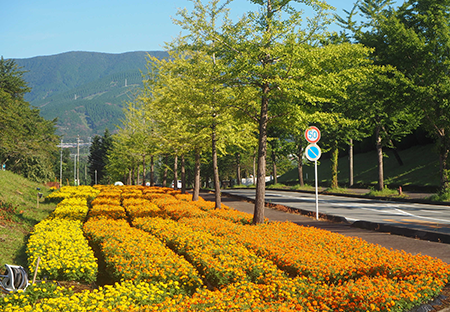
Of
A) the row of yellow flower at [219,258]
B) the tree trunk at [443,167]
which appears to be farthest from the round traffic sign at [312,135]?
the tree trunk at [443,167]

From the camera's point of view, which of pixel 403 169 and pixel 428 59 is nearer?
pixel 428 59

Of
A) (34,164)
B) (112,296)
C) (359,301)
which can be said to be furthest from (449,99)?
(34,164)

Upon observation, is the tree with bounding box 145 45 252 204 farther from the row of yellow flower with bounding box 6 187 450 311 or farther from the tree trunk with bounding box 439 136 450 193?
the tree trunk with bounding box 439 136 450 193

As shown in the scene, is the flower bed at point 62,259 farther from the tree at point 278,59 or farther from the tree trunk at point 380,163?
the tree trunk at point 380,163

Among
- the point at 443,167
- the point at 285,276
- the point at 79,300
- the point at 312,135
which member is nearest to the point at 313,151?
the point at 312,135

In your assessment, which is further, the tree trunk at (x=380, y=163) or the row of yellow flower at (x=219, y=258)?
the tree trunk at (x=380, y=163)

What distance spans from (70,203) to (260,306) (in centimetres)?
1829

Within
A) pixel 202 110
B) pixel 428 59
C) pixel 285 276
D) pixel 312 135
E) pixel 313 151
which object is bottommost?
pixel 285 276

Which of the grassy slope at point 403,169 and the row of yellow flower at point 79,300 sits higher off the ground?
the grassy slope at point 403,169

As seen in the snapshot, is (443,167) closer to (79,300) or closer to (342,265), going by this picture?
(342,265)

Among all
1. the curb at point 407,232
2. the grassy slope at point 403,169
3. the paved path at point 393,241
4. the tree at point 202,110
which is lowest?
the paved path at point 393,241

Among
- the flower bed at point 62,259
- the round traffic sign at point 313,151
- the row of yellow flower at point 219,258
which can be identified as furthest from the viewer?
the round traffic sign at point 313,151

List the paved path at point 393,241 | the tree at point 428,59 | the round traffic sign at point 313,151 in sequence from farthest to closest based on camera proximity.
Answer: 1. the tree at point 428,59
2. the round traffic sign at point 313,151
3. the paved path at point 393,241

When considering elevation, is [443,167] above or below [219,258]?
above
